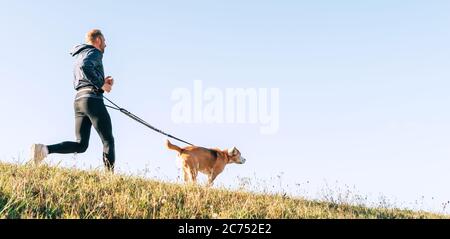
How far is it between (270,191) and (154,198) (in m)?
2.81

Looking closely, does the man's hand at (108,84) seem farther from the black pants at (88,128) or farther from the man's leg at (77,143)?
the man's leg at (77,143)

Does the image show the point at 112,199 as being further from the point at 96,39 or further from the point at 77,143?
the point at 96,39

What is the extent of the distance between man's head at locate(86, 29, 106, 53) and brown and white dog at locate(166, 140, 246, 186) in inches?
99.8

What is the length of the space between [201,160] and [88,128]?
2958 mm

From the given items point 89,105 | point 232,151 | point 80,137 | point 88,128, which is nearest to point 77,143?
point 80,137

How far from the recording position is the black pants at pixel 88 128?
7.57 metres

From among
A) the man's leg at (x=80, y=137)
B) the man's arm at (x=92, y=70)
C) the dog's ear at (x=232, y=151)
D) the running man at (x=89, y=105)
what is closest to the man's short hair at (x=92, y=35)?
the running man at (x=89, y=105)

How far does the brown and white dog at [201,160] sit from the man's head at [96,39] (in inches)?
99.8

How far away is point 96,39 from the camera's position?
8.13 m

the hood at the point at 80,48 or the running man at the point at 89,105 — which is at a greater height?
the hood at the point at 80,48

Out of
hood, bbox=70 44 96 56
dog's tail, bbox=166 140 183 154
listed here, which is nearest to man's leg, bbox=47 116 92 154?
hood, bbox=70 44 96 56

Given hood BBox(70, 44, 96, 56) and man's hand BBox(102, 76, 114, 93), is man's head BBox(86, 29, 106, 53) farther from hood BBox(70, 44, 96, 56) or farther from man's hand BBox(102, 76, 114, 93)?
man's hand BBox(102, 76, 114, 93)
